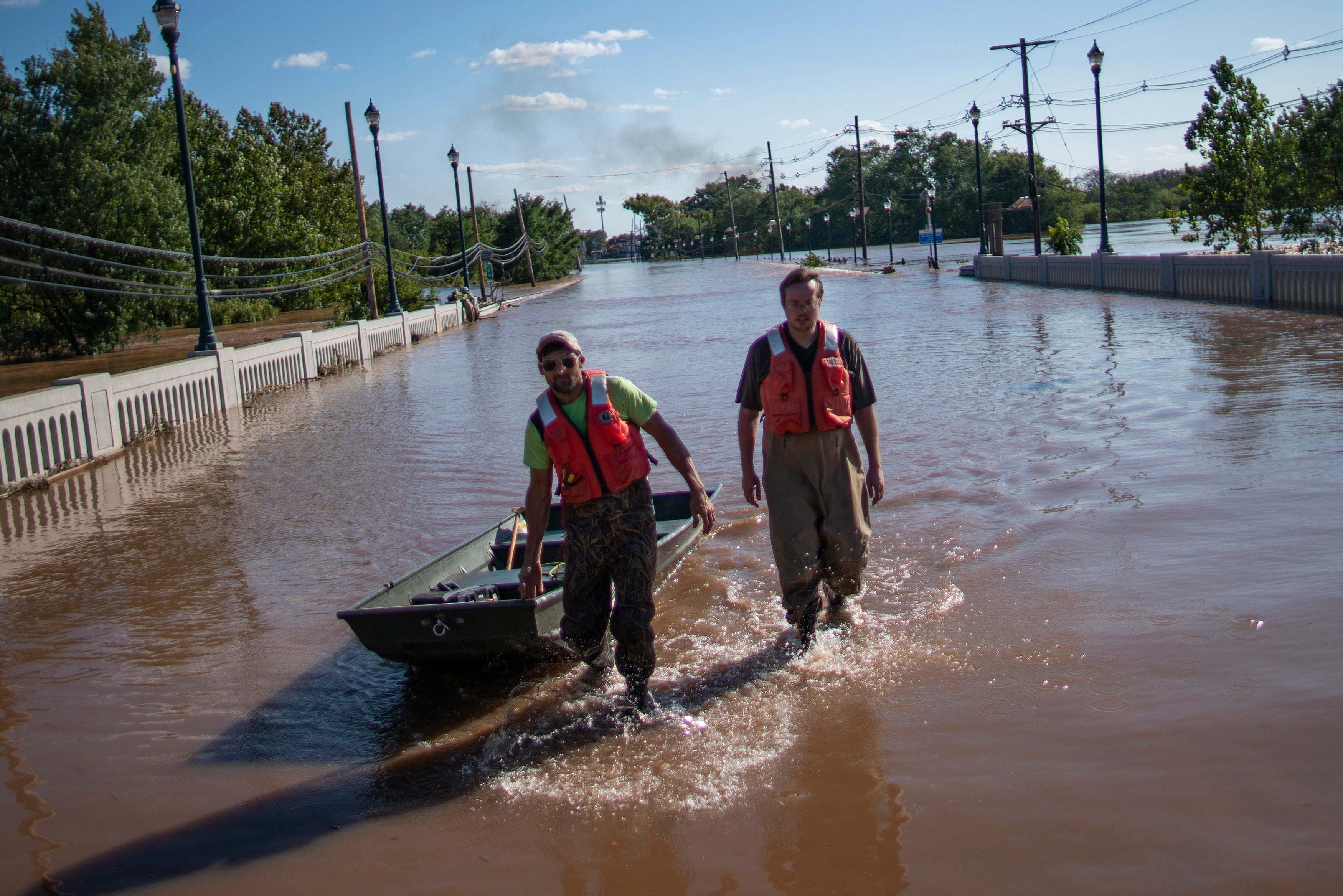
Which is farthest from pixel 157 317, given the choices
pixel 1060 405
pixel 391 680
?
pixel 391 680

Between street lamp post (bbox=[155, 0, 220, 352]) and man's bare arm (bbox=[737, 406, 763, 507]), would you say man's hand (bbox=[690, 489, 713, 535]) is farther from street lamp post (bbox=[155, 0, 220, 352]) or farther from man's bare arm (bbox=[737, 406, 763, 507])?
street lamp post (bbox=[155, 0, 220, 352])

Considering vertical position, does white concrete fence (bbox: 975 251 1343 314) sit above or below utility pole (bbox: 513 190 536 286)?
below

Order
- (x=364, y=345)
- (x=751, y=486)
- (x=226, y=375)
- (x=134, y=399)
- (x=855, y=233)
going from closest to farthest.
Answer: (x=751, y=486) < (x=134, y=399) < (x=226, y=375) < (x=364, y=345) < (x=855, y=233)

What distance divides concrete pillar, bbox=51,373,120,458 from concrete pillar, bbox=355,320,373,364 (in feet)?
46.6

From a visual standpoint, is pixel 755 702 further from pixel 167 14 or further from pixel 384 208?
pixel 384 208

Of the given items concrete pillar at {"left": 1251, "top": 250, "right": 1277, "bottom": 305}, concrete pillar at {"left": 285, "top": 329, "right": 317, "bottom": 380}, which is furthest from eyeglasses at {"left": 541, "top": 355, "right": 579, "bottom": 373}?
concrete pillar at {"left": 1251, "top": 250, "right": 1277, "bottom": 305}

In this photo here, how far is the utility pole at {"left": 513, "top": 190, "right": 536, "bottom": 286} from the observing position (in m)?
83.3

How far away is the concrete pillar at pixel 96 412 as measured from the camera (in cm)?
1322

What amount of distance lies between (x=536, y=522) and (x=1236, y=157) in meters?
31.5

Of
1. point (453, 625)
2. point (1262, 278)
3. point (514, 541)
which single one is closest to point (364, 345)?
point (1262, 278)

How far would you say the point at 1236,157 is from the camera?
30469 mm

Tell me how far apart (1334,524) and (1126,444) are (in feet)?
11.1

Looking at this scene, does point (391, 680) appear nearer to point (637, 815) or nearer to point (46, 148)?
point (637, 815)

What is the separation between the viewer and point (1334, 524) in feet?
23.1
